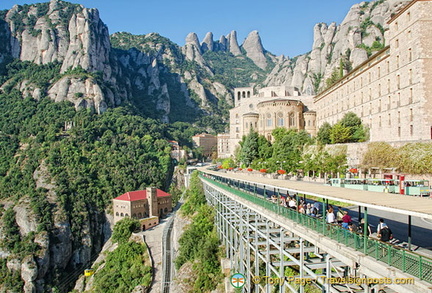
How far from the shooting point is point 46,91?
111000mm

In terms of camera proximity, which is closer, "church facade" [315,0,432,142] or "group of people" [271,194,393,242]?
"group of people" [271,194,393,242]

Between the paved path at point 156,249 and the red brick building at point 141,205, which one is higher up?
the red brick building at point 141,205

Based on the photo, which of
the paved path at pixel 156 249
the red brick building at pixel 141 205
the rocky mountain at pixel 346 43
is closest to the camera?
the paved path at pixel 156 249

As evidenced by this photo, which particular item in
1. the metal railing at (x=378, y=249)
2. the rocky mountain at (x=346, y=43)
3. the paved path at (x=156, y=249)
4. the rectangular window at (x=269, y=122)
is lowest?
the paved path at (x=156, y=249)

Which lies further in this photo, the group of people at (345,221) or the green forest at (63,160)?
the green forest at (63,160)

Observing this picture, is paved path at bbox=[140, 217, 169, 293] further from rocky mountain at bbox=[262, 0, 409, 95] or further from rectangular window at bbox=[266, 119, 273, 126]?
rocky mountain at bbox=[262, 0, 409, 95]

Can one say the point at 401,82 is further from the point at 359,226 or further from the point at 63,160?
the point at 63,160

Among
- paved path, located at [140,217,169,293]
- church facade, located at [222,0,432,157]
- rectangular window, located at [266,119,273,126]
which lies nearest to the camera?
church facade, located at [222,0,432,157]

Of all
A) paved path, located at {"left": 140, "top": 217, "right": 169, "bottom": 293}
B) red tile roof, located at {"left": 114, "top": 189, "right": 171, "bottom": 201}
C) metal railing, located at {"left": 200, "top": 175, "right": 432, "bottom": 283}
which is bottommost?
paved path, located at {"left": 140, "top": 217, "right": 169, "bottom": 293}

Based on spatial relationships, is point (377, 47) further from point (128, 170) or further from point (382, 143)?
point (128, 170)

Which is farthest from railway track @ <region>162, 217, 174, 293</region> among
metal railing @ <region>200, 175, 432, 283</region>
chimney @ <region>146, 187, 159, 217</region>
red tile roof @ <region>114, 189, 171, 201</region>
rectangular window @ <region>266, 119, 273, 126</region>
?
rectangular window @ <region>266, 119, 273, 126</region>

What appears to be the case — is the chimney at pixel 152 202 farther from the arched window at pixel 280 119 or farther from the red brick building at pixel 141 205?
the arched window at pixel 280 119

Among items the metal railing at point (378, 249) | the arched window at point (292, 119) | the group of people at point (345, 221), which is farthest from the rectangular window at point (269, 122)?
the metal railing at point (378, 249)

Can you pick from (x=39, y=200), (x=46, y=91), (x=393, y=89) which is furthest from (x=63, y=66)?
(x=393, y=89)
